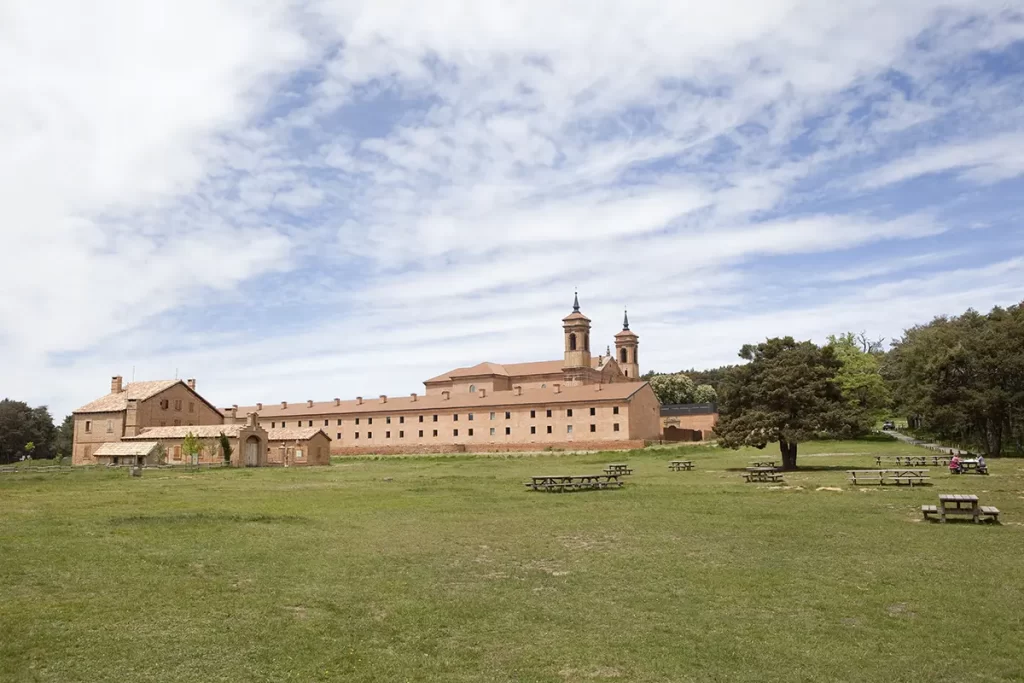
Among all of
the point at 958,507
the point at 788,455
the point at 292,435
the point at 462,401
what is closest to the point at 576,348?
the point at 462,401

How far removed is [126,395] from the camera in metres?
70.1

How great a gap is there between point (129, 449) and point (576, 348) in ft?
180

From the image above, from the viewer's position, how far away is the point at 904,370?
58.3 meters

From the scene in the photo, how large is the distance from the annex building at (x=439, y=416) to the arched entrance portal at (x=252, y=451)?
0.08 metres

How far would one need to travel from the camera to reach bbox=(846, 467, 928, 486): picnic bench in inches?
1131

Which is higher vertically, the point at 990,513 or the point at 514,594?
the point at 990,513

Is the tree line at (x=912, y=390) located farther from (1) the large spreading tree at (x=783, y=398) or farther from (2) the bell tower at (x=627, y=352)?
(2) the bell tower at (x=627, y=352)

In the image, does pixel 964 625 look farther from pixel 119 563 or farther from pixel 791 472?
pixel 791 472

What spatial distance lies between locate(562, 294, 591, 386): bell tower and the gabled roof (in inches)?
1790

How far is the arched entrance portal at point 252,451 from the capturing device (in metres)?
59.9

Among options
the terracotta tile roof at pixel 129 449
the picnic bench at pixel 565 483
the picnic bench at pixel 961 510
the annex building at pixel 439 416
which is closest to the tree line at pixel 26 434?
the annex building at pixel 439 416

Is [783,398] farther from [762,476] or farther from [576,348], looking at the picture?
[576,348]

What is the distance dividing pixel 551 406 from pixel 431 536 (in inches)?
2529

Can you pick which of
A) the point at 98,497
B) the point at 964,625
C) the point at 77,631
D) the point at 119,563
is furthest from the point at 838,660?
the point at 98,497
